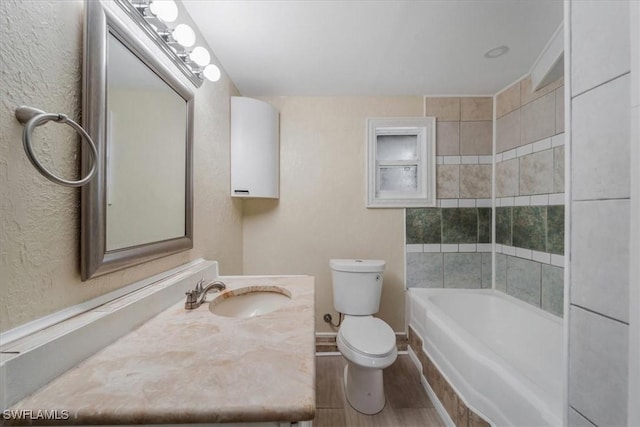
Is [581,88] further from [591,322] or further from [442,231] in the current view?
[442,231]

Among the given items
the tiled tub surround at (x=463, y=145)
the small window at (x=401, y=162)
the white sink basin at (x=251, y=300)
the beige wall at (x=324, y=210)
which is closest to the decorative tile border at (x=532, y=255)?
the tiled tub surround at (x=463, y=145)

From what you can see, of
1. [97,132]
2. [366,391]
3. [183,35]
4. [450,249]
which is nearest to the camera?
[97,132]

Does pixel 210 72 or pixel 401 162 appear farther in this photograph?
pixel 401 162

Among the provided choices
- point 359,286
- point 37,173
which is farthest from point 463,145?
point 37,173

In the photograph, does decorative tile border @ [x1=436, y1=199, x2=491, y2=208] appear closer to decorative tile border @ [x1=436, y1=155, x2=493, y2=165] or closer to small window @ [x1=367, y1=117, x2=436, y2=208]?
small window @ [x1=367, y1=117, x2=436, y2=208]

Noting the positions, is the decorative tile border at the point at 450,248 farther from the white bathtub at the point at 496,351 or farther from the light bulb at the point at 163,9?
the light bulb at the point at 163,9

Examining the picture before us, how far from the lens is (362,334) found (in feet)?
5.02

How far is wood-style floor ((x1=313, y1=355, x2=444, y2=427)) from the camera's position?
4.56 feet

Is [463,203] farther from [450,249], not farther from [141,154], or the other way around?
[141,154]

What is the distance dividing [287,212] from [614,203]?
1.82 m

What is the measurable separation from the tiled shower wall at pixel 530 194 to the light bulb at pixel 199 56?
2.10m

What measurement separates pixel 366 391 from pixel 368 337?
0.31m

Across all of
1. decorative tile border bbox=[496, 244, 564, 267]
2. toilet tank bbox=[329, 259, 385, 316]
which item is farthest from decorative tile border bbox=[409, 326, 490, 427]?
decorative tile border bbox=[496, 244, 564, 267]

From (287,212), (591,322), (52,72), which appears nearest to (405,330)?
(287,212)
